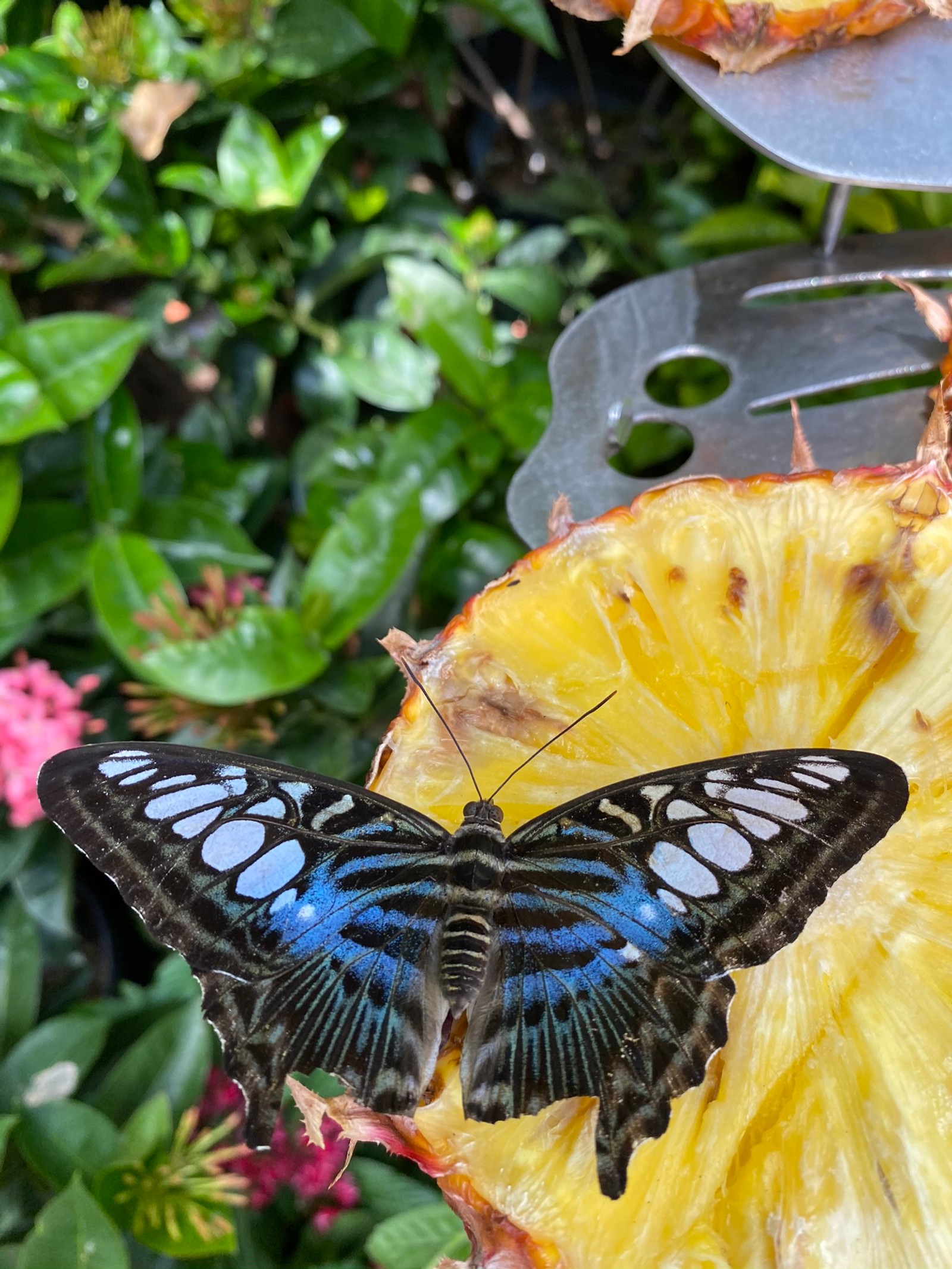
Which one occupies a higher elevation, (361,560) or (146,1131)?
(361,560)

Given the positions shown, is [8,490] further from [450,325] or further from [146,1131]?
[146,1131]

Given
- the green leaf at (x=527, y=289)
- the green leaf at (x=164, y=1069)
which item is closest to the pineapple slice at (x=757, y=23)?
the green leaf at (x=527, y=289)

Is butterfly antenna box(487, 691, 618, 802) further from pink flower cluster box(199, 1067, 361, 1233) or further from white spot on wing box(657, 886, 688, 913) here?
pink flower cluster box(199, 1067, 361, 1233)

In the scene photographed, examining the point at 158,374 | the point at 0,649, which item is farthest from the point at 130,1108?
the point at 158,374

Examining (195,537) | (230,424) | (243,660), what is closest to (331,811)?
(243,660)

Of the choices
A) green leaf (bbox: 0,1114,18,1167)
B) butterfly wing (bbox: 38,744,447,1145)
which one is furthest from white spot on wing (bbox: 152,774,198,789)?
green leaf (bbox: 0,1114,18,1167)

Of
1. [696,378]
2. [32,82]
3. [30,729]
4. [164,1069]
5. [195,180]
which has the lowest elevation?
[164,1069]
